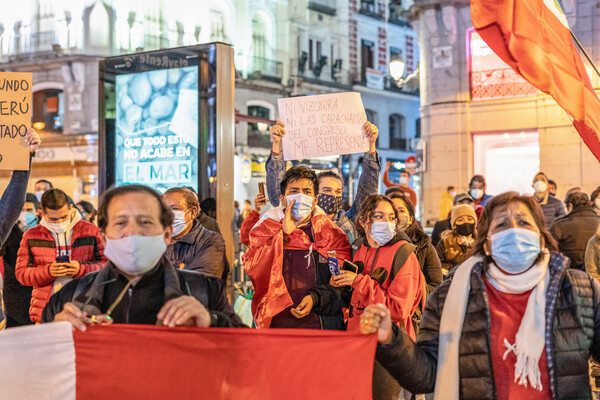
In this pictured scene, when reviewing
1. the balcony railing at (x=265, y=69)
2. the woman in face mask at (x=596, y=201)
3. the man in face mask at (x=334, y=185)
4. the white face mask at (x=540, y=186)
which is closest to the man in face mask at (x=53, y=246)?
the man in face mask at (x=334, y=185)

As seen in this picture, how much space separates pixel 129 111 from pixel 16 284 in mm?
4050

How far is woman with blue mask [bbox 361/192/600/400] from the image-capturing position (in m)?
3.07

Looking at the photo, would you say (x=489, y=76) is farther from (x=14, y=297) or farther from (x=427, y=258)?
(x=14, y=297)

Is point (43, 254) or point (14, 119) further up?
point (14, 119)

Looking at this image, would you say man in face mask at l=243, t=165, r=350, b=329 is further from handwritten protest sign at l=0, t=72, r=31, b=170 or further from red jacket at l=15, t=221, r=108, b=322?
handwritten protest sign at l=0, t=72, r=31, b=170

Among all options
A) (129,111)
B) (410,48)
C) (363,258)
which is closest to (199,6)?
(410,48)

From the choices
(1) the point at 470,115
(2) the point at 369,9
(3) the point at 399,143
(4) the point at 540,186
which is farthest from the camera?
(3) the point at 399,143

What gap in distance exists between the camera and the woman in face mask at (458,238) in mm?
7285

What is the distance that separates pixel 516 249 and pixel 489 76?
1735cm

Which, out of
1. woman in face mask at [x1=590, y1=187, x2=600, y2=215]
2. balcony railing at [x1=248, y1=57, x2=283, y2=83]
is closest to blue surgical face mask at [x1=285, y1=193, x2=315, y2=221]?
woman in face mask at [x1=590, y1=187, x2=600, y2=215]

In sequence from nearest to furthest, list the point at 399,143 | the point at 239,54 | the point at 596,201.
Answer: the point at 596,201 → the point at 239,54 → the point at 399,143

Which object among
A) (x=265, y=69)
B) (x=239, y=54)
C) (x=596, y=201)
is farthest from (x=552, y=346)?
(x=265, y=69)

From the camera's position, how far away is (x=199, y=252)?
5.42 metres

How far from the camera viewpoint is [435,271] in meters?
6.26
